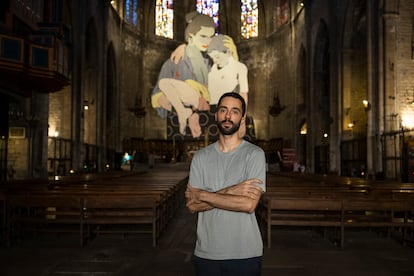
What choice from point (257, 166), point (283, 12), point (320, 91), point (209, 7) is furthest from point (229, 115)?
point (209, 7)

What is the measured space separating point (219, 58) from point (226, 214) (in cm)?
2877

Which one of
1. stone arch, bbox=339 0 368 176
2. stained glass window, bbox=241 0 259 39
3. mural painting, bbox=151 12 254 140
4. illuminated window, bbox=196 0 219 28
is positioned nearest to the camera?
stone arch, bbox=339 0 368 176

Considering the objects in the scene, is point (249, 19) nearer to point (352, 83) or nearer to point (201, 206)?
point (352, 83)

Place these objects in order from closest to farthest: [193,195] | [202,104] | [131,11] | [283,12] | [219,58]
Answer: [193,195] < [219,58] < [202,104] < [283,12] < [131,11]

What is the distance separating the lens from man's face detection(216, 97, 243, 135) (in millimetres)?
2443

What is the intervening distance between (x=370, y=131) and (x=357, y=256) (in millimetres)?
13685

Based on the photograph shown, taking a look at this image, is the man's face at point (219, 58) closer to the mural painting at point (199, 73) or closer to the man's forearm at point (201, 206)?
the mural painting at point (199, 73)

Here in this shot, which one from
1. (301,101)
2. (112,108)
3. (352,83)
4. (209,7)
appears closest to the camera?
(352,83)

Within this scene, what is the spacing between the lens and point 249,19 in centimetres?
3909

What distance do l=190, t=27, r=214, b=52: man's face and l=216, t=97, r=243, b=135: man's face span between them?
29116 millimetres

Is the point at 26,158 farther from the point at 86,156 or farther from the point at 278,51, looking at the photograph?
the point at 278,51

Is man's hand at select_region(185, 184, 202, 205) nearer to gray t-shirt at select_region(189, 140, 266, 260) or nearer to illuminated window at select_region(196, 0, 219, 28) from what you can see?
gray t-shirt at select_region(189, 140, 266, 260)

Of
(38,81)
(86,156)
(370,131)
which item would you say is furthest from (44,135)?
(370,131)

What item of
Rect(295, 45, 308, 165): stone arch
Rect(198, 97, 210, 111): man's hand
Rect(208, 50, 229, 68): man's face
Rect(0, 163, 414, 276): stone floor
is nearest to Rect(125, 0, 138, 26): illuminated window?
Rect(208, 50, 229, 68): man's face
